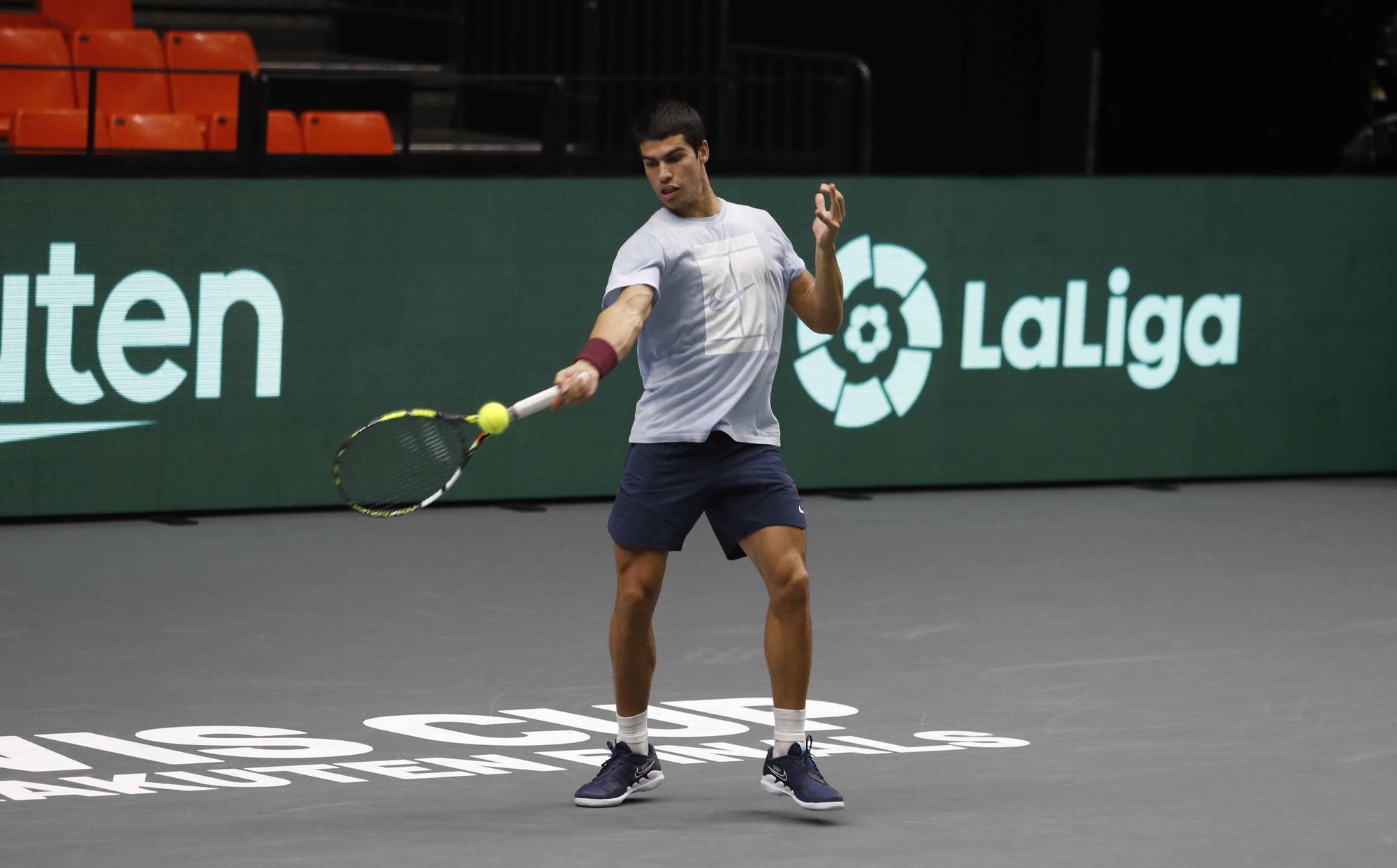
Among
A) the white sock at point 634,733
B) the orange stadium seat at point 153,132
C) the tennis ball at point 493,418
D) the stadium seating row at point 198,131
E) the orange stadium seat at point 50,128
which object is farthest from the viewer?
the orange stadium seat at point 153,132

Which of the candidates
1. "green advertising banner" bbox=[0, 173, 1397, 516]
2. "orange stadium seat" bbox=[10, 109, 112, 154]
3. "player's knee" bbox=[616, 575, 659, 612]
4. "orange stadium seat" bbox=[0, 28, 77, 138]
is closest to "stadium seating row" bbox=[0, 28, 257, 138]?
"orange stadium seat" bbox=[0, 28, 77, 138]

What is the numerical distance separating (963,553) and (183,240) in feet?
13.3

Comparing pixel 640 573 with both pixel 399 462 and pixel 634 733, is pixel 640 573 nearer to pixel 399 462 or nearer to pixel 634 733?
pixel 634 733

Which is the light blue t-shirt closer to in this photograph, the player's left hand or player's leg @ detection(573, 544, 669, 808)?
the player's left hand

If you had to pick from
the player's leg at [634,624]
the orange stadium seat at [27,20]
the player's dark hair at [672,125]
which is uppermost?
the orange stadium seat at [27,20]

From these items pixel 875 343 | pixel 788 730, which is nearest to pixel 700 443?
pixel 788 730

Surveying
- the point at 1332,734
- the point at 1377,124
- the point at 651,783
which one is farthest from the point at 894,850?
the point at 1377,124

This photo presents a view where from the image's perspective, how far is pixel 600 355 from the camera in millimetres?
6254

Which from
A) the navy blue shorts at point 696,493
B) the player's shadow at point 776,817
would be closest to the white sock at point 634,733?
the player's shadow at point 776,817

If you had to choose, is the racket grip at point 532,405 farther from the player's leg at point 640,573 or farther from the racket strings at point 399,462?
the player's leg at point 640,573

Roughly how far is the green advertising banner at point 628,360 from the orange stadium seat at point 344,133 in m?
1.92

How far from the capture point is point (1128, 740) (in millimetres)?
7574

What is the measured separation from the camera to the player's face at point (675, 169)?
6547mm

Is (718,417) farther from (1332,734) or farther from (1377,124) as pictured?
(1377,124)
